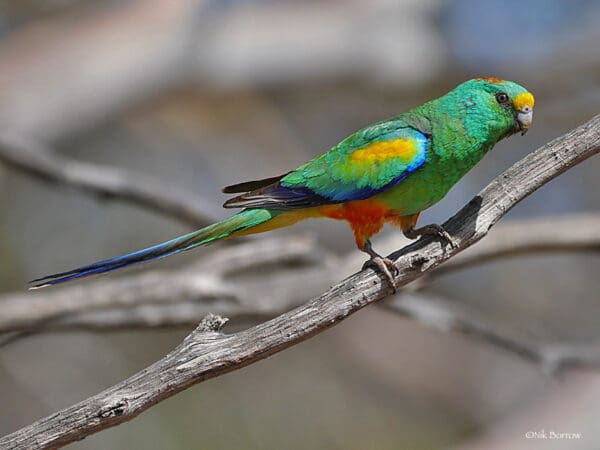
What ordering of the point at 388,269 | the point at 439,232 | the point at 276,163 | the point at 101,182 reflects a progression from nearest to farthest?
the point at 388,269, the point at 439,232, the point at 101,182, the point at 276,163

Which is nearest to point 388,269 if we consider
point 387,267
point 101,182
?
point 387,267

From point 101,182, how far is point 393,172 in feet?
10.1

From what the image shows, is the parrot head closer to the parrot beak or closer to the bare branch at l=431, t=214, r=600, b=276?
the parrot beak

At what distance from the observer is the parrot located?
428 cm

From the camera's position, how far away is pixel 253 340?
324cm

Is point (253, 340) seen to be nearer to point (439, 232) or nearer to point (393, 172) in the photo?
point (439, 232)

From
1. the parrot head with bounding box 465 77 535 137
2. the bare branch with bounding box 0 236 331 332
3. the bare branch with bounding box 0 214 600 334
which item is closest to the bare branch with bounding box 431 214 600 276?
the bare branch with bounding box 0 214 600 334

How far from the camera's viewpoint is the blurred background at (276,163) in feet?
33.9

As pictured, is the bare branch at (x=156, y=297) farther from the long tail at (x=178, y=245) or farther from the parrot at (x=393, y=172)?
the long tail at (x=178, y=245)

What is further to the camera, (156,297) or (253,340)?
(156,297)

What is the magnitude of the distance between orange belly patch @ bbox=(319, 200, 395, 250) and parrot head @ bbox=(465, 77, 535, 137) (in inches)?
29.4

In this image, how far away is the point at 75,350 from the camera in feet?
37.2

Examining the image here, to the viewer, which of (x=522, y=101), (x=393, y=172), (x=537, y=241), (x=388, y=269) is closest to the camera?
(x=388, y=269)

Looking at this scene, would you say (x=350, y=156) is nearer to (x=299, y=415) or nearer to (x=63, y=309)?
(x=63, y=309)
